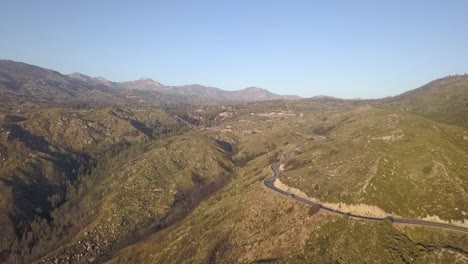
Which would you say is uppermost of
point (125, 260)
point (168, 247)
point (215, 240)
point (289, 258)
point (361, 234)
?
point (361, 234)

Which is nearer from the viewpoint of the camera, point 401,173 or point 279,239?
point 279,239

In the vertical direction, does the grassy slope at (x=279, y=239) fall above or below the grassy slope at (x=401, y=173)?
below

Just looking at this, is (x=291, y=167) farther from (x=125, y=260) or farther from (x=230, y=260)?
(x=125, y=260)

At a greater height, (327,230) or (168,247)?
(327,230)

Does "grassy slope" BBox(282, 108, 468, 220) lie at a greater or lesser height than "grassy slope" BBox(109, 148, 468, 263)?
greater

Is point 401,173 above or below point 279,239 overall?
above

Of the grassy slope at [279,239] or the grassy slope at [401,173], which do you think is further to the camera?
the grassy slope at [401,173]

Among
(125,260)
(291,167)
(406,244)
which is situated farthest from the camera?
(291,167)

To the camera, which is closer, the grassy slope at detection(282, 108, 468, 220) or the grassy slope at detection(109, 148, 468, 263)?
the grassy slope at detection(109, 148, 468, 263)

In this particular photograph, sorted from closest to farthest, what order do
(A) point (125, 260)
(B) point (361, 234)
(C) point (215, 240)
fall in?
(B) point (361, 234) < (C) point (215, 240) < (A) point (125, 260)

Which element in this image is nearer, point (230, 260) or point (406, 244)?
point (406, 244)

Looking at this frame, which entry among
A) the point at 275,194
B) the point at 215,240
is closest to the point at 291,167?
the point at 275,194
